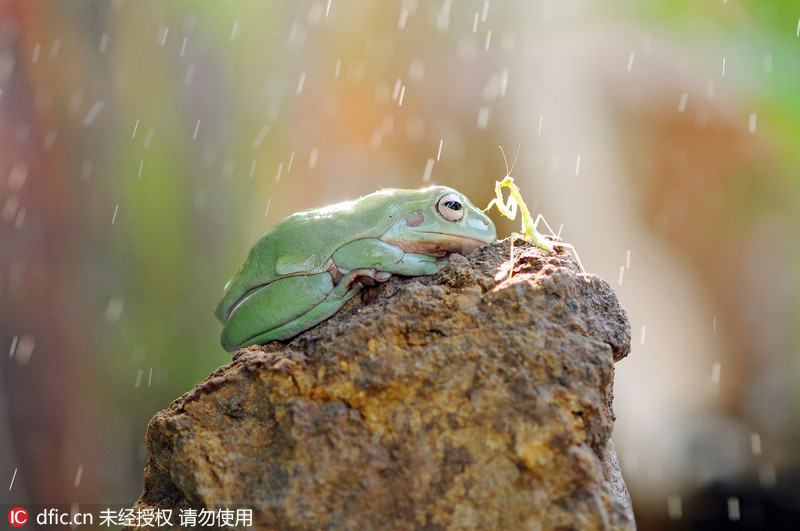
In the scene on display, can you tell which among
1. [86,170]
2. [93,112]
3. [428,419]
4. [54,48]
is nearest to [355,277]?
[428,419]

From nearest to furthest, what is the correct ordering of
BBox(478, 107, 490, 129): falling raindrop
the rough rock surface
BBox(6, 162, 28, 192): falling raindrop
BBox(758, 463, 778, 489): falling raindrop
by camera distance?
the rough rock surface < BBox(758, 463, 778, 489): falling raindrop < BBox(6, 162, 28, 192): falling raindrop < BBox(478, 107, 490, 129): falling raindrop

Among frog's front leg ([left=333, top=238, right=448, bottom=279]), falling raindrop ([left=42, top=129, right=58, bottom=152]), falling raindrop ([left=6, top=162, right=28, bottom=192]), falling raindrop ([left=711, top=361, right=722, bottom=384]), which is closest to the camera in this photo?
frog's front leg ([left=333, top=238, right=448, bottom=279])

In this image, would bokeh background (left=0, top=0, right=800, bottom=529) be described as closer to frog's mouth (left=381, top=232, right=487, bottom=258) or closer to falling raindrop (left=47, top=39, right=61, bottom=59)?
falling raindrop (left=47, top=39, right=61, bottom=59)

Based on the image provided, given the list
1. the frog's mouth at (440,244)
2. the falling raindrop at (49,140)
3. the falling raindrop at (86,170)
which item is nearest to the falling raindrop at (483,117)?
the falling raindrop at (86,170)

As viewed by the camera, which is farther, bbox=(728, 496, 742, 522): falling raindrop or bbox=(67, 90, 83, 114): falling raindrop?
bbox=(67, 90, 83, 114): falling raindrop

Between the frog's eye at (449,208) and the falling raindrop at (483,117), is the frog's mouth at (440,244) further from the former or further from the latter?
the falling raindrop at (483,117)

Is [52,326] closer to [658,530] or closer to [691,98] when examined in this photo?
[658,530]

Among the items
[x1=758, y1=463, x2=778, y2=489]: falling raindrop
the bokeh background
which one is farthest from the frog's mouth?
[x1=758, y1=463, x2=778, y2=489]: falling raindrop
